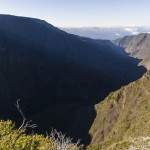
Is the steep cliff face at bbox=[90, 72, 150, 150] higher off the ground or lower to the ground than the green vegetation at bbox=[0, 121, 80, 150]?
lower

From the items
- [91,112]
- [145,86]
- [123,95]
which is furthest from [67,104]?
[145,86]

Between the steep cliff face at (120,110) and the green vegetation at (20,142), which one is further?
the steep cliff face at (120,110)

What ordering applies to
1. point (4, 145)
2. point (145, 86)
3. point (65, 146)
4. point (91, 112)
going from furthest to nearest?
1. point (91, 112)
2. point (145, 86)
3. point (65, 146)
4. point (4, 145)

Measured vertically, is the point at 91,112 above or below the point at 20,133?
below

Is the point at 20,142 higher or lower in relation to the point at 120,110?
higher

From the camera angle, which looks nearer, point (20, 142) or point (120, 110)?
point (20, 142)

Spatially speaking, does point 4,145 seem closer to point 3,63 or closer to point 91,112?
point 91,112

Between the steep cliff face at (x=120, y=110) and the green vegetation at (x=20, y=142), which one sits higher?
the green vegetation at (x=20, y=142)

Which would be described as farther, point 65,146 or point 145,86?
point 145,86

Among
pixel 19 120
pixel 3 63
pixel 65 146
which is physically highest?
pixel 65 146

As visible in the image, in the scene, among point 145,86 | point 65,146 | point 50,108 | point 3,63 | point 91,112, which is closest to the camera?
point 65,146

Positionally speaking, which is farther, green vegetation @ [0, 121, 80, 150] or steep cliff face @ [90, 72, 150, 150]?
steep cliff face @ [90, 72, 150, 150]
